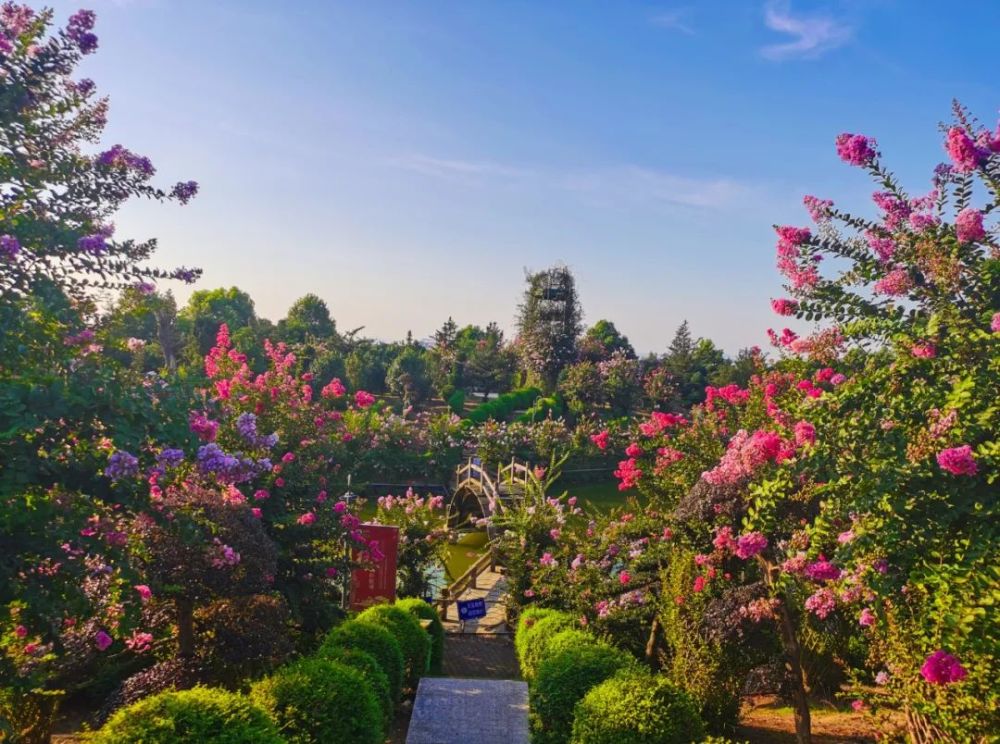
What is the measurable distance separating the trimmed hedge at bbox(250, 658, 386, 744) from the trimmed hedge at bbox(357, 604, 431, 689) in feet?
8.22

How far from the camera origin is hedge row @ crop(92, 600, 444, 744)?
4480 mm

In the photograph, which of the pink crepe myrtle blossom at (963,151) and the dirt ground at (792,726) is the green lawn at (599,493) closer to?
the dirt ground at (792,726)

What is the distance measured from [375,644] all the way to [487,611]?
887 centimetres

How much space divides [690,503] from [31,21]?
8.04 m

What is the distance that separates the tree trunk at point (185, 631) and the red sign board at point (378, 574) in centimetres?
463

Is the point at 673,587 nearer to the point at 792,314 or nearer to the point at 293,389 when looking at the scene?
the point at 792,314

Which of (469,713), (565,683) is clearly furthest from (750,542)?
(469,713)

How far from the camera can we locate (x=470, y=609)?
1277cm

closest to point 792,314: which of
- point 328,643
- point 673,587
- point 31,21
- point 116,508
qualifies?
point 673,587

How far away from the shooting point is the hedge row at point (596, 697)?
5992mm

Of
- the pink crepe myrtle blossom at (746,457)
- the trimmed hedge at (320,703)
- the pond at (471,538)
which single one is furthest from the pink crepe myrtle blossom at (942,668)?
A: the pond at (471,538)

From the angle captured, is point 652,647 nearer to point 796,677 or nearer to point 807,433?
point 796,677

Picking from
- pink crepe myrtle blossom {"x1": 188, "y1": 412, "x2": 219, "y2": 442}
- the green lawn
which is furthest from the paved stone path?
pink crepe myrtle blossom {"x1": 188, "y1": 412, "x2": 219, "y2": 442}

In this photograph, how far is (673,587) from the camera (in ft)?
27.2
